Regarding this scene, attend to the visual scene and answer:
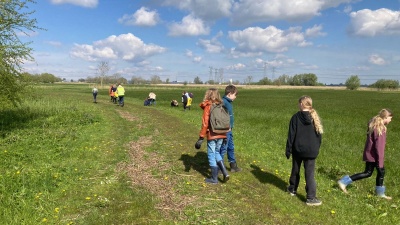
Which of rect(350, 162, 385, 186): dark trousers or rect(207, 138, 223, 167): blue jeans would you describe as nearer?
rect(207, 138, 223, 167): blue jeans

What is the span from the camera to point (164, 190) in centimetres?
622

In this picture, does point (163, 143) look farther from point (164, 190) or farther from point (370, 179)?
point (370, 179)

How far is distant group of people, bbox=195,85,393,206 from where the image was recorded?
19.0 feet

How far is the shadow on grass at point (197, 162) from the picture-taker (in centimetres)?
768

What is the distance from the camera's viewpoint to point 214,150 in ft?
21.7

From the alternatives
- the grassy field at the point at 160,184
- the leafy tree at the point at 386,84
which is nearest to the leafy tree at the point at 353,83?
the leafy tree at the point at 386,84

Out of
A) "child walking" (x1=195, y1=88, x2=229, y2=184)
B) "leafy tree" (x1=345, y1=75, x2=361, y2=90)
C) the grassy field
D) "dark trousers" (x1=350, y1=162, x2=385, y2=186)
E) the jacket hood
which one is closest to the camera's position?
the grassy field

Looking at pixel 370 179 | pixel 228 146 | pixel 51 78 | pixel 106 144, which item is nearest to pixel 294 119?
pixel 228 146

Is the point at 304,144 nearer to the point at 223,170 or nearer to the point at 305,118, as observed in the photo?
the point at 305,118

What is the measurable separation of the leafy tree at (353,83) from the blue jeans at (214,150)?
6778 inches

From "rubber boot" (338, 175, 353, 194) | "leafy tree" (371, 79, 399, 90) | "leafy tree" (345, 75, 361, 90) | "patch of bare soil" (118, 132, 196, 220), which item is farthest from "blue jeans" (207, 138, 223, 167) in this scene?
"leafy tree" (345, 75, 361, 90)

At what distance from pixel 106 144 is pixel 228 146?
5.12 metres

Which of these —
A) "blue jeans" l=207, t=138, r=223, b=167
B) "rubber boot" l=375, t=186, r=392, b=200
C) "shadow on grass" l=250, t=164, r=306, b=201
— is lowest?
"rubber boot" l=375, t=186, r=392, b=200

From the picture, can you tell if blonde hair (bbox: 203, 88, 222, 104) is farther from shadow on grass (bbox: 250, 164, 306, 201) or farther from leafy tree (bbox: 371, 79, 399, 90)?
leafy tree (bbox: 371, 79, 399, 90)
